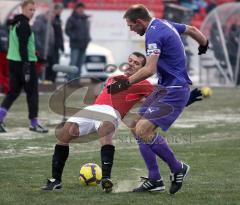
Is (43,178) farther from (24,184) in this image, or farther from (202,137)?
(202,137)

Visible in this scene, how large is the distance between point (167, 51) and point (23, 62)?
5551mm

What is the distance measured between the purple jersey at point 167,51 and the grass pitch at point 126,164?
1144mm

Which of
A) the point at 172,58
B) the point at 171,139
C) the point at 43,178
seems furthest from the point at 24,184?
the point at 171,139

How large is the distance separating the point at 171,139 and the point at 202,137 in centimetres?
59

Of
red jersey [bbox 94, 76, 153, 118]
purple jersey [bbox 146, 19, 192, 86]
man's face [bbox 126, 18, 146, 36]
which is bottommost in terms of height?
red jersey [bbox 94, 76, 153, 118]

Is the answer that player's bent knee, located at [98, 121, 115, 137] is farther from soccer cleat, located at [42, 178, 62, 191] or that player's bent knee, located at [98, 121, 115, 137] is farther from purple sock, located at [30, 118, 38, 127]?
purple sock, located at [30, 118, 38, 127]

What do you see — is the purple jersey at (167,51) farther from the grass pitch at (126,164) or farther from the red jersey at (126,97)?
the grass pitch at (126,164)

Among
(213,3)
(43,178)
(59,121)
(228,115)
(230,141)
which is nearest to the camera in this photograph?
(43,178)

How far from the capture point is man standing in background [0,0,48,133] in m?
13.4

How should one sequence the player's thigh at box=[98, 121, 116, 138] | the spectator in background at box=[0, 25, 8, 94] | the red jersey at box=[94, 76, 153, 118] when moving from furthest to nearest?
1. the spectator in background at box=[0, 25, 8, 94]
2. the red jersey at box=[94, 76, 153, 118]
3. the player's thigh at box=[98, 121, 116, 138]

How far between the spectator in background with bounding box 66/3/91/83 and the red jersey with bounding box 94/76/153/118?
39.9ft

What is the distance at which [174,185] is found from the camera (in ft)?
27.6

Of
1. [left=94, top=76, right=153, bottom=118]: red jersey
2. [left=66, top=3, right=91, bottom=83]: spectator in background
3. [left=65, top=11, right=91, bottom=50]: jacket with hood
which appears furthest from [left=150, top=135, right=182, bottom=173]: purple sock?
[left=65, top=11, right=91, bottom=50]: jacket with hood

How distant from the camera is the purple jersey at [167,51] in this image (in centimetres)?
822
